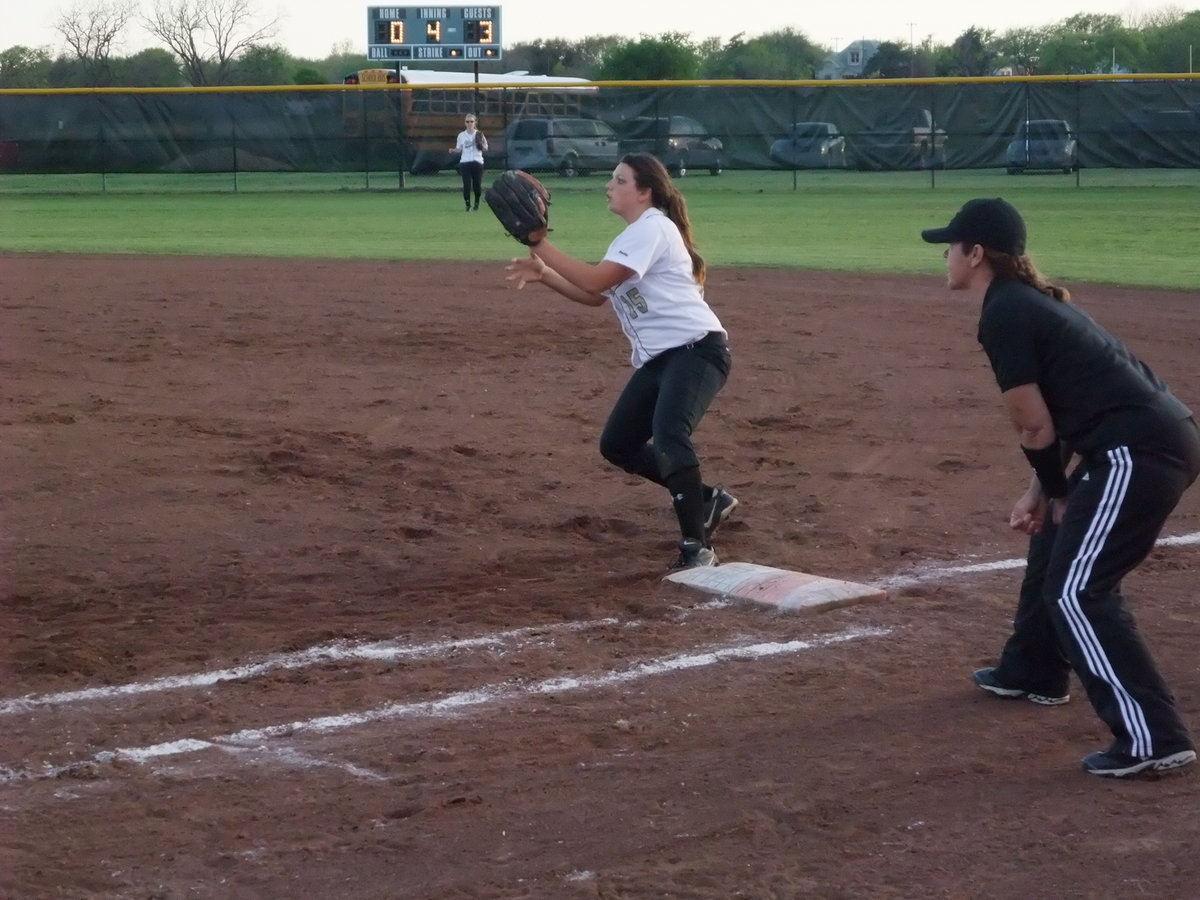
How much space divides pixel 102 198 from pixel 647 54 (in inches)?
1809

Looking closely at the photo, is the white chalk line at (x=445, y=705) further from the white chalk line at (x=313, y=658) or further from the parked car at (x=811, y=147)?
the parked car at (x=811, y=147)

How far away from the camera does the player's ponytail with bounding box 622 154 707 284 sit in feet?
18.7

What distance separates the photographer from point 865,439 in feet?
26.9

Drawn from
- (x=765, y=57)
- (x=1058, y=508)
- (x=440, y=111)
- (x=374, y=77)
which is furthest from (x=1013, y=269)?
(x=765, y=57)

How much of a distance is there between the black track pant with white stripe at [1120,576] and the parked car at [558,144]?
28.8 m

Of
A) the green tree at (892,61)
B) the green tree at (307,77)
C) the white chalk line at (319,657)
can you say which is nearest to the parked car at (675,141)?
the white chalk line at (319,657)

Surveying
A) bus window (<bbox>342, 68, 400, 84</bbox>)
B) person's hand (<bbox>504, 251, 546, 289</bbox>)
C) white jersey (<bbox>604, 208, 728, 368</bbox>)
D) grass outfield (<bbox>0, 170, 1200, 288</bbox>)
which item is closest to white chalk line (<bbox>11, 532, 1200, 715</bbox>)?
white jersey (<bbox>604, 208, 728, 368</bbox>)

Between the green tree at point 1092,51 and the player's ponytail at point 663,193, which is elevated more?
the green tree at point 1092,51

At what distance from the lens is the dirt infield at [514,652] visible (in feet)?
10.9

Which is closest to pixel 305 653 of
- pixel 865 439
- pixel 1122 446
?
pixel 1122 446

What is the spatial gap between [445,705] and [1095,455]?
1.98m

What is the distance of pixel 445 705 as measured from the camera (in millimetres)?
4316

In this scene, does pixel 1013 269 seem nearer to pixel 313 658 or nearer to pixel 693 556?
pixel 693 556

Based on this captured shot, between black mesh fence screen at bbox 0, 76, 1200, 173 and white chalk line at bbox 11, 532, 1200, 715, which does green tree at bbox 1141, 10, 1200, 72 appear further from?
white chalk line at bbox 11, 532, 1200, 715
